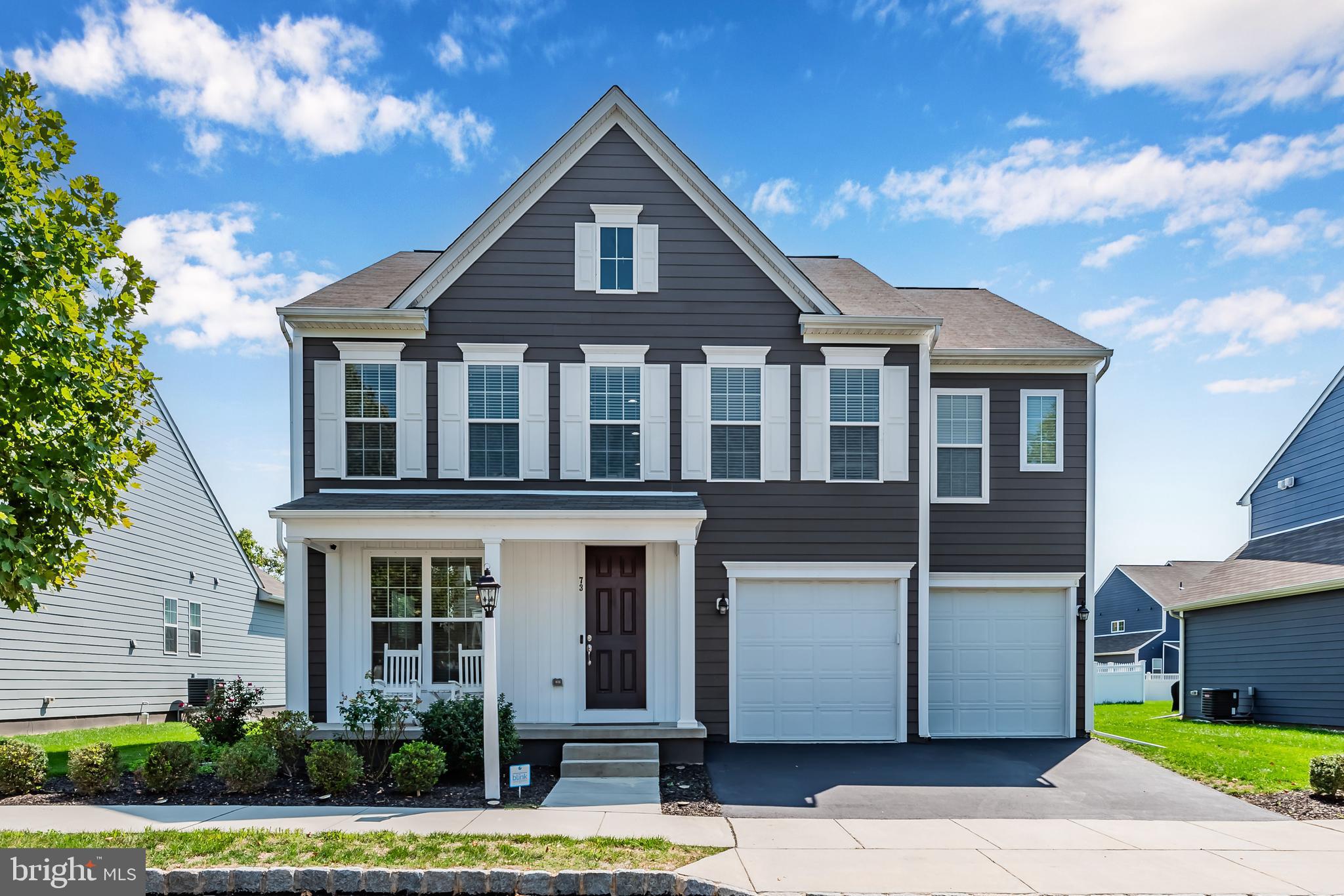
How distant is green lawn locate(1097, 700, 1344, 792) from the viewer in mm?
10586

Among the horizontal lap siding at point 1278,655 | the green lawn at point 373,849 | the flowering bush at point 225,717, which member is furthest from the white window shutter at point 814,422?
the horizontal lap siding at point 1278,655

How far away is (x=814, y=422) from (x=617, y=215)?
4.08 meters

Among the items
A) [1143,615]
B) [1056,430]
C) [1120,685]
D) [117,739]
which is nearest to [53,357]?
[117,739]

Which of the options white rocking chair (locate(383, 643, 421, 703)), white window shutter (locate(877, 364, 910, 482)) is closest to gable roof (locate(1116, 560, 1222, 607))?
white window shutter (locate(877, 364, 910, 482))

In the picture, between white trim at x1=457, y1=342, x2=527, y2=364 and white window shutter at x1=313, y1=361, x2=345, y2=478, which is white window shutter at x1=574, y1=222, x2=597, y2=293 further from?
white window shutter at x1=313, y1=361, x2=345, y2=478

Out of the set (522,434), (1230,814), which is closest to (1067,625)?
(1230,814)

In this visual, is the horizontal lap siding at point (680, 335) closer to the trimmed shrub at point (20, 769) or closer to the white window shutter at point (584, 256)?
the white window shutter at point (584, 256)

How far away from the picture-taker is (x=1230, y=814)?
917 centimetres

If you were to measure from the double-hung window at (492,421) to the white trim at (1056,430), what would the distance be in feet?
24.3

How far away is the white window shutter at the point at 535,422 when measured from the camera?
42.0 ft

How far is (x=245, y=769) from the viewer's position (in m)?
9.39

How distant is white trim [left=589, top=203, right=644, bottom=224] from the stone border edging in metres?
9.03

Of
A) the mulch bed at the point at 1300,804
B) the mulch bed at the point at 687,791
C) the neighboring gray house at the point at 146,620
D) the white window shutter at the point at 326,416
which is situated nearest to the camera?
the mulch bed at the point at 687,791

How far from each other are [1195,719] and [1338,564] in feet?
13.9
